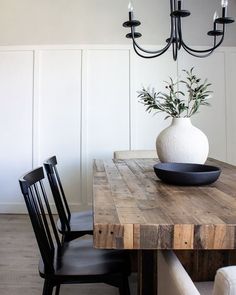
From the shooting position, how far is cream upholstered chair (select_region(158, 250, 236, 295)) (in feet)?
2.01

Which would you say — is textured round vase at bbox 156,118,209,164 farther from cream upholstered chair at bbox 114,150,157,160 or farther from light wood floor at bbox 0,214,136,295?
cream upholstered chair at bbox 114,150,157,160

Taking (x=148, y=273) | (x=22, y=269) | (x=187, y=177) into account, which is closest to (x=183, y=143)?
(x=187, y=177)

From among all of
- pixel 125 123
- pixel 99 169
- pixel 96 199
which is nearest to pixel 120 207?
pixel 96 199

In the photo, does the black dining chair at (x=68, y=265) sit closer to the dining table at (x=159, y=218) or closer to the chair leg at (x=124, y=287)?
the chair leg at (x=124, y=287)

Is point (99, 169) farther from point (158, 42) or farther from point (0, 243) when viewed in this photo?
point (158, 42)

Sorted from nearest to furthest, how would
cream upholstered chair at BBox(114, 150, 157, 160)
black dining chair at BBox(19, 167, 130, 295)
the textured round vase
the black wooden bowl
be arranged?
1. black dining chair at BBox(19, 167, 130, 295)
2. the black wooden bowl
3. the textured round vase
4. cream upholstered chair at BBox(114, 150, 157, 160)

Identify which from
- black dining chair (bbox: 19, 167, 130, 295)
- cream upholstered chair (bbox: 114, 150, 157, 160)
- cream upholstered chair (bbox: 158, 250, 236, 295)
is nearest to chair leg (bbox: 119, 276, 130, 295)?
black dining chair (bbox: 19, 167, 130, 295)

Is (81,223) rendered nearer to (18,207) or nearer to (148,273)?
(148,273)

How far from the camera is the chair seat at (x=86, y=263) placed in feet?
4.78

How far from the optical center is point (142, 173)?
2121mm

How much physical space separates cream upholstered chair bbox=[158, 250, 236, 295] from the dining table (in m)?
0.07

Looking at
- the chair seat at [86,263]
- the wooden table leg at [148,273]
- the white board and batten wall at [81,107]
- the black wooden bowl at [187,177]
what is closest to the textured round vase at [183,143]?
the black wooden bowl at [187,177]

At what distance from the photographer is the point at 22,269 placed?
254cm

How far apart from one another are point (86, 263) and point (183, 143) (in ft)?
3.05
